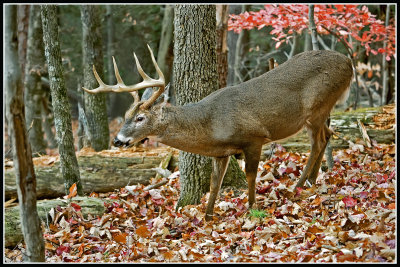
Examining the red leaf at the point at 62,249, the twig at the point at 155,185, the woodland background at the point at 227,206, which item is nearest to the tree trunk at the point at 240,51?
the woodland background at the point at 227,206

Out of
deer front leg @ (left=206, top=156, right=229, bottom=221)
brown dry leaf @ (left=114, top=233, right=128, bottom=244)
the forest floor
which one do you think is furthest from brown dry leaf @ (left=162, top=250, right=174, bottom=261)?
deer front leg @ (left=206, top=156, right=229, bottom=221)

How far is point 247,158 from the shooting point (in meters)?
6.78

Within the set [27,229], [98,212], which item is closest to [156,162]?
[98,212]

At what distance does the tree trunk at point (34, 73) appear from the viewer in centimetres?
1470

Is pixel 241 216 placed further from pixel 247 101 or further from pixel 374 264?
pixel 374 264

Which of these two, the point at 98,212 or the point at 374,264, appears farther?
the point at 98,212

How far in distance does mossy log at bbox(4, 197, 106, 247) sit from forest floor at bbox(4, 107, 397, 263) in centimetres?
9

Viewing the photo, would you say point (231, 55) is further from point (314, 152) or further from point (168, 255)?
point (168, 255)

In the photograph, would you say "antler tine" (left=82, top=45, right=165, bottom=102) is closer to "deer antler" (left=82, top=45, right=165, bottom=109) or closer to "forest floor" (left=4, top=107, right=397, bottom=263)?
"deer antler" (left=82, top=45, right=165, bottom=109)

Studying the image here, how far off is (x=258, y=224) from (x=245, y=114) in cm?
150

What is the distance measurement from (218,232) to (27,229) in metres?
2.58

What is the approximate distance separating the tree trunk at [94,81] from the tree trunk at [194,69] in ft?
16.8

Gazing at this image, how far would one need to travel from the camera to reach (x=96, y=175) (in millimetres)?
9242


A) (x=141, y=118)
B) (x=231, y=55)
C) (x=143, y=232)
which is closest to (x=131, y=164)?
(x=141, y=118)
